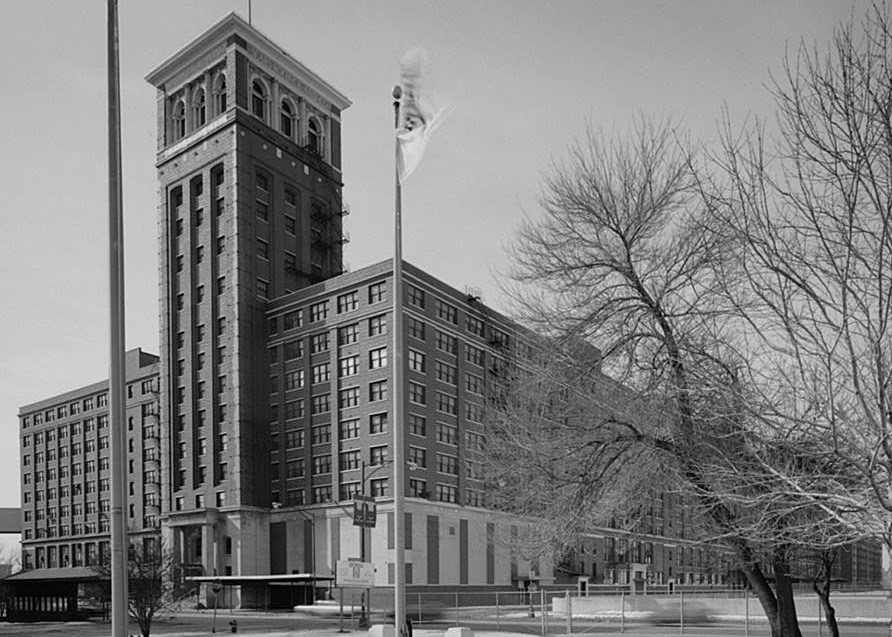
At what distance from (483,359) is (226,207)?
28.2 meters

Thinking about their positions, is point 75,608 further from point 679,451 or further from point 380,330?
point 679,451

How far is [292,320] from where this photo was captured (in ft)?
301

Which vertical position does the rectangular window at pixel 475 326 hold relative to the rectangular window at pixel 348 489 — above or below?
above

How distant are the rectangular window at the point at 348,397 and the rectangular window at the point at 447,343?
852cm

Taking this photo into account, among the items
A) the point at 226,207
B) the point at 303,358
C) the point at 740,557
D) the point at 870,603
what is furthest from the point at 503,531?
the point at 226,207

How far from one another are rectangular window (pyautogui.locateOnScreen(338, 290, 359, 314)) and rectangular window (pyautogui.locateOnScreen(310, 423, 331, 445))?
10.3 meters

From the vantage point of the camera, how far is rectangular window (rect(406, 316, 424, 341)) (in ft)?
276

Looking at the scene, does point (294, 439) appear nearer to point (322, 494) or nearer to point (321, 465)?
point (321, 465)

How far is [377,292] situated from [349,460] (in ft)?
48.0

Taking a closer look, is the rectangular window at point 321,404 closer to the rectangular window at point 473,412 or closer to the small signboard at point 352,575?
the rectangular window at point 473,412

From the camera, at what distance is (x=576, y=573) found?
106m

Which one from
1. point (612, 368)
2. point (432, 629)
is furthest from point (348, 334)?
point (612, 368)

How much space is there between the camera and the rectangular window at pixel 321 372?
8800 centimetres

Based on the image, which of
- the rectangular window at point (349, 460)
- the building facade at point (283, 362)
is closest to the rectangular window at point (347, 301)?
the building facade at point (283, 362)
